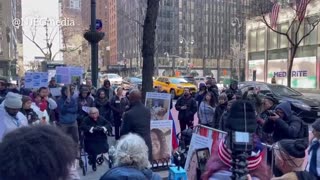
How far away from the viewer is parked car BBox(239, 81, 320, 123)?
14461 mm

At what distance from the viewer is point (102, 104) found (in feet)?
34.9

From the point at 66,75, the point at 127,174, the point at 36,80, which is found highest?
the point at 66,75

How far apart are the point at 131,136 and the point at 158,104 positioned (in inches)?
195

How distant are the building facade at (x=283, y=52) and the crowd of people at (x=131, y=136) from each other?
26.6 meters

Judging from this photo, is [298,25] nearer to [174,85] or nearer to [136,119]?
[174,85]

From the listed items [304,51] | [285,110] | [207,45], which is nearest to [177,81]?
[304,51]

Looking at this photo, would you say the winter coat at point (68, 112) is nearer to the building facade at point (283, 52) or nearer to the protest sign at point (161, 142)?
the protest sign at point (161, 142)

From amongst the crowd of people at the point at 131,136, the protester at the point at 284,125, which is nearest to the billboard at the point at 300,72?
the crowd of people at the point at 131,136

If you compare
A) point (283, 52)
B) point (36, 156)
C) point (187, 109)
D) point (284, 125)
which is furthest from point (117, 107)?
point (283, 52)

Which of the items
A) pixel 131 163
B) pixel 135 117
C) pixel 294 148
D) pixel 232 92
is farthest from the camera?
pixel 232 92

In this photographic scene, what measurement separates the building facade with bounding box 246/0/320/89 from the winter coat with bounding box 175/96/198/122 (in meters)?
24.3

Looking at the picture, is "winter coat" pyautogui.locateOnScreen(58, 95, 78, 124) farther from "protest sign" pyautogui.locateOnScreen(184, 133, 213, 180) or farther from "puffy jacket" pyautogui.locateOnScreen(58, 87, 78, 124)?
"protest sign" pyautogui.locateOnScreen(184, 133, 213, 180)

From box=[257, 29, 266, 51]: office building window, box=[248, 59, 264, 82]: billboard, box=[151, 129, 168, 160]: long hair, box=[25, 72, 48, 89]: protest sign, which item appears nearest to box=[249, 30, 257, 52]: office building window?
box=[257, 29, 266, 51]: office building window

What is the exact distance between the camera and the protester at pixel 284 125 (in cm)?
574
